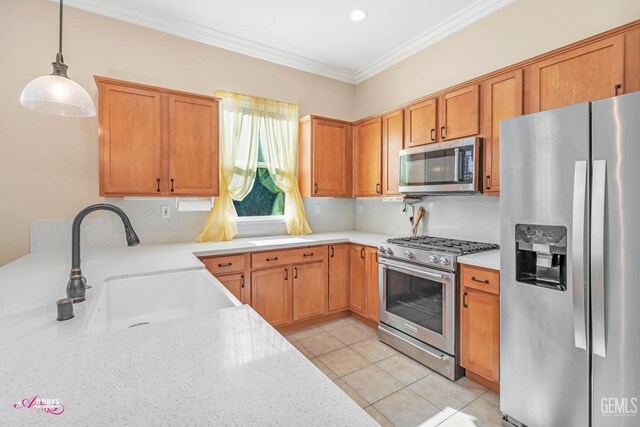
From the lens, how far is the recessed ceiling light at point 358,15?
9.21ft

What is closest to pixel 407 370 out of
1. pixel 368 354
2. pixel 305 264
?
pixel 368 354

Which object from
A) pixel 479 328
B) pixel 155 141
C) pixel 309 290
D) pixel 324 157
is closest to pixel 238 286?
pixel 309 290

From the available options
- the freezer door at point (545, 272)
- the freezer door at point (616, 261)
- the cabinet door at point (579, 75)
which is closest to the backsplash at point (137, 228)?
the freezer door at point (545, 272)

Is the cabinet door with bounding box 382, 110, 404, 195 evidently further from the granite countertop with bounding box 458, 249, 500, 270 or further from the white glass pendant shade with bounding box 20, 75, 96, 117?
the white glass pendant shade with bounding box 20, 75, 96, 117

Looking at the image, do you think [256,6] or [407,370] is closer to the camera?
[407,370]

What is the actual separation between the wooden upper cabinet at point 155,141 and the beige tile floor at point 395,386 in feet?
6.13

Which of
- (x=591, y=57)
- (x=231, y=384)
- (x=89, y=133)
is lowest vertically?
(x=231, y=384)

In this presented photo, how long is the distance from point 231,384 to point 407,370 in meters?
2.20

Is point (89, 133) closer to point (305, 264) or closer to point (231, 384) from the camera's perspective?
point (305, 264)

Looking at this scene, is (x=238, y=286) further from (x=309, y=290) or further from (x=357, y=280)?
(x=357, y=280)

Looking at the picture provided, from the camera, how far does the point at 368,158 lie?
11.8ft

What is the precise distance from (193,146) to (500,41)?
2919mm

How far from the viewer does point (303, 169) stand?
12.1ft

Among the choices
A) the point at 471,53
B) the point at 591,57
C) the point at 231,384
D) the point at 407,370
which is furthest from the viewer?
the point at 471,53
